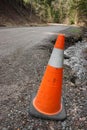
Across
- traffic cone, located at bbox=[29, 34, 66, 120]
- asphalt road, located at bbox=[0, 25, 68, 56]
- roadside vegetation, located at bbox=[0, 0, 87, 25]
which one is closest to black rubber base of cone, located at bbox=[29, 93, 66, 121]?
traffic cone, located at bbox=[29, 34, 66, 120]

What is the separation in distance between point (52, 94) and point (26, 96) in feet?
2.19

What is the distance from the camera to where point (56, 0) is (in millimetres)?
46219

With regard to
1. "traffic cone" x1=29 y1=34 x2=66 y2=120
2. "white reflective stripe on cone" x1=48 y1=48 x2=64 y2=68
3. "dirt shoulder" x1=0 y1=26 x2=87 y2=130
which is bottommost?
"dirt shoulder" x1=0 y1=26 x2=87 y2=130

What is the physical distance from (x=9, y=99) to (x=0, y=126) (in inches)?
27.8

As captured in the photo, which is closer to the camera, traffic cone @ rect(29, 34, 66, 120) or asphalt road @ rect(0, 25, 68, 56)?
traffic cone @ rect(29, 34, 66, 120)

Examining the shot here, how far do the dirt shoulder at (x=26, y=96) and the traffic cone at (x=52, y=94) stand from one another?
0.33ft

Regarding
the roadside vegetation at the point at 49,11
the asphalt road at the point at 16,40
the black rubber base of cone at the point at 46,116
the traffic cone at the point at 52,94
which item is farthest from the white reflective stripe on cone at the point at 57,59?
the roadside vegetation at the point at 49,11

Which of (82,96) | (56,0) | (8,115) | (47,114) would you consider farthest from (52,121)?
(56,0)

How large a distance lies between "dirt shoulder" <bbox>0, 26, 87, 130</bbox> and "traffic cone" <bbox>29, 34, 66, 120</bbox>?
0.33 feet

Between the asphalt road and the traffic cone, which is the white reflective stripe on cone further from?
the asphalt road

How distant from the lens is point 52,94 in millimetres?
3178

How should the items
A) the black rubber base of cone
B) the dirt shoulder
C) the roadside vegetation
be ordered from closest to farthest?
the dirt shoulder, the black rubber base of cone, the roadside vegetation

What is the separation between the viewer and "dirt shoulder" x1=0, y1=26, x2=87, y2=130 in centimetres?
299

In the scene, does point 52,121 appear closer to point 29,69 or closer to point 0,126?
point 0,126
